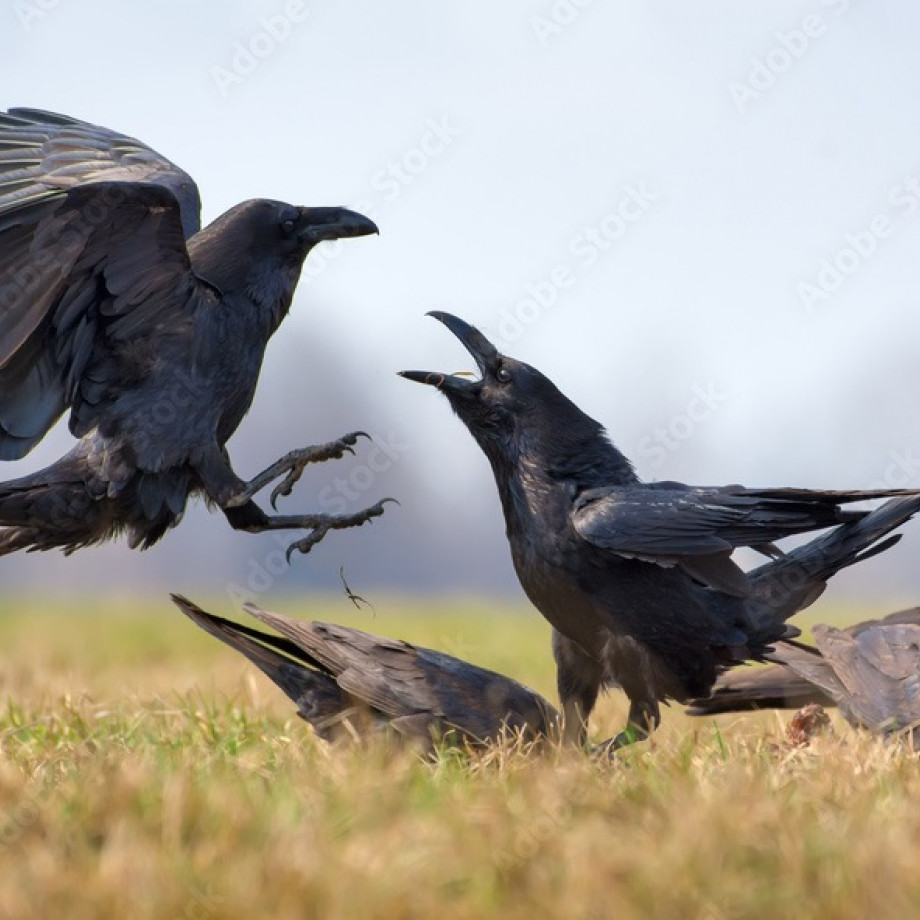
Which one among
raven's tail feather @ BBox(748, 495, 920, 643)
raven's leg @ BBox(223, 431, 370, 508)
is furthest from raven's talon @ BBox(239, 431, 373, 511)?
raven's tail feather @ BBox(748, 495, 920, 643)

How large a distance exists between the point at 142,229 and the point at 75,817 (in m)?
2.25

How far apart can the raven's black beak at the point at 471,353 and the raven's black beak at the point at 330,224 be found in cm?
48

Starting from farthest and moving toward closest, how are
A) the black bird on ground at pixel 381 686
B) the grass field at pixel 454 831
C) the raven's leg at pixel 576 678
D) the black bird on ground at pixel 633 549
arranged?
the raven's leg at pixel 576 678, the black bird on ground at pixel 633 549, the black bird on ground at pixel 381 686, the grass field at pixel 454 831

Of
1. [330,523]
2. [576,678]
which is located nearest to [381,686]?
[330,523]

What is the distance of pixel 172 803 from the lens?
2.87 meters

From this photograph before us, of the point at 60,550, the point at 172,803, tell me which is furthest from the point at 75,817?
the point at 60,550

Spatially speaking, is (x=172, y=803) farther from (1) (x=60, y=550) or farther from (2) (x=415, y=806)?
(1) (x=60, y=550)

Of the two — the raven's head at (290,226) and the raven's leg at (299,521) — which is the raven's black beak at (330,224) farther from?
the raven's leg at (299,521)

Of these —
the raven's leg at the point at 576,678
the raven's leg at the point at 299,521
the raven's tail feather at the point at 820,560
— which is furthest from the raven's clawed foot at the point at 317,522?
the raven's tail feather at the point at 820,560

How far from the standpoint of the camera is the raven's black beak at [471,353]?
197 inches

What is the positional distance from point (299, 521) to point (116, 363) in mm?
838

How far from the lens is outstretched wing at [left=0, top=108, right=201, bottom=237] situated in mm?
4590

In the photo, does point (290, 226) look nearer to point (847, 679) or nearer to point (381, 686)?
point (381, 686)

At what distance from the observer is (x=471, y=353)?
5.13 m
